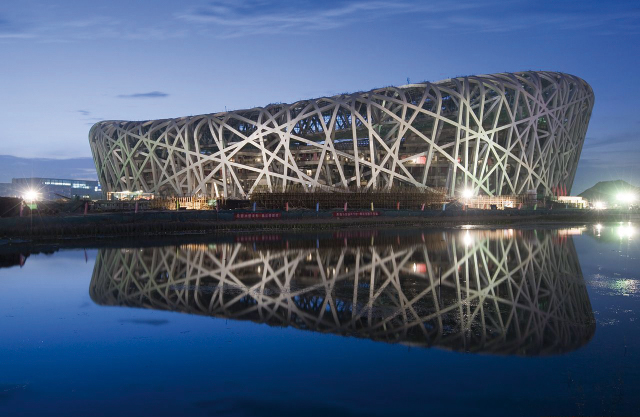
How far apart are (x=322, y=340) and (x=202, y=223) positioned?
80.5ft

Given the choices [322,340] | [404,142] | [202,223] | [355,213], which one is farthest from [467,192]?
[322,340]

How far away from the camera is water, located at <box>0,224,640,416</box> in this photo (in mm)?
5477

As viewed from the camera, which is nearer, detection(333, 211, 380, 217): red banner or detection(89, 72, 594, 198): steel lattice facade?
detection(333, 211, 380, 217): red banner

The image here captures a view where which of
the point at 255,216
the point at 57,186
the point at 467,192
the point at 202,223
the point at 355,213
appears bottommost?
the point at 202,223

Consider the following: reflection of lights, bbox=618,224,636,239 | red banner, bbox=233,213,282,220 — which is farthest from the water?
red banner, bbox=233,213,282,220

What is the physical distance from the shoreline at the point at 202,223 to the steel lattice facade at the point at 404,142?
516 inches

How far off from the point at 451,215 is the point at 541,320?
3398 centimetres

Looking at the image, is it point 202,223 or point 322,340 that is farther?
point 202,223

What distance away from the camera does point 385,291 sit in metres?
11.3

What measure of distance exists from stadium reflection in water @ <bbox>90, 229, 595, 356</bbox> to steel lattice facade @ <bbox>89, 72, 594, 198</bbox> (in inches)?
1426

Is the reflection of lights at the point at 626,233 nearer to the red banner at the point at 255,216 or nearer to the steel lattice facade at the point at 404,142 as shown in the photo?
the red banner at the point at 255,216

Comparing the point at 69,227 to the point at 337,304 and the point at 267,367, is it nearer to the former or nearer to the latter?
the point at 337,304

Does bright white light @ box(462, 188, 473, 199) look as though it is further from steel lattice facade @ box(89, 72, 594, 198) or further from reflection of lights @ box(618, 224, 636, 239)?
reflection of lights @ box(618, 224, 636, 239)

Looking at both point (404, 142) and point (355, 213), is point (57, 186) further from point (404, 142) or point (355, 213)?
point (355, 213)
